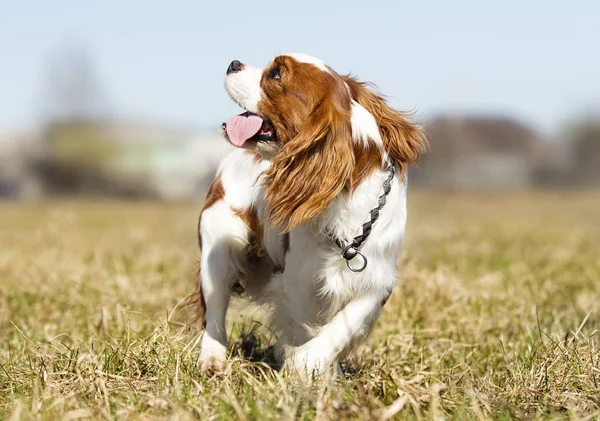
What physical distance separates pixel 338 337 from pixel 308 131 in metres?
0.79

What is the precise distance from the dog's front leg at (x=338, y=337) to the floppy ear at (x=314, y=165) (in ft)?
1.37

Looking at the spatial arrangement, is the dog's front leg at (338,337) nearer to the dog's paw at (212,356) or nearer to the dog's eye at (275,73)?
the dog's paw at (212,356)

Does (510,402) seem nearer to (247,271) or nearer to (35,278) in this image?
(247,271)

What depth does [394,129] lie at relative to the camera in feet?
10.8

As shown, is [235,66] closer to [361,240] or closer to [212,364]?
[361,240]

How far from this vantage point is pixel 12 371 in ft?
10.1

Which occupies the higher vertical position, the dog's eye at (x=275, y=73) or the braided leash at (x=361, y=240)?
the dog's eye at (x=275, y=73)

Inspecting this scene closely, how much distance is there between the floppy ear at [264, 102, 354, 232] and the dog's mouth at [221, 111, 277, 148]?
12 centimetres

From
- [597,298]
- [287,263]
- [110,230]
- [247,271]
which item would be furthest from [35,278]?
[110,230]

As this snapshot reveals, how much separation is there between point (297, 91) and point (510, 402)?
1.38 m

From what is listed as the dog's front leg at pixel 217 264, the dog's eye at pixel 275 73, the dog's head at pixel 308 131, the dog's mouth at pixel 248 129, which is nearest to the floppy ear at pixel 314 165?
the dog's head at pixel 308 131

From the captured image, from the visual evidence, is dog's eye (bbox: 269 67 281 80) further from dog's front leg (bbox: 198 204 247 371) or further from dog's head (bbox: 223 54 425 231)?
dog's front leg (bbox: 198 204 247 371)

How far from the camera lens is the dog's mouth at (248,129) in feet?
10.4

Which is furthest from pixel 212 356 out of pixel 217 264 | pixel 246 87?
pixel 246 87
